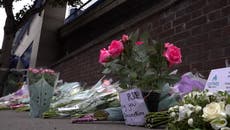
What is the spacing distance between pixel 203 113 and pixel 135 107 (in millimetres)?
1001

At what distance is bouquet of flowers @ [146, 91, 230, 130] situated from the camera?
5.82 feet

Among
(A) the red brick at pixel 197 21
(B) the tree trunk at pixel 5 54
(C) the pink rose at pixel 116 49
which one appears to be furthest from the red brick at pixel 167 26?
(B) the tree trunk at pixel 5 54

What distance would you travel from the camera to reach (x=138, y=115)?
9.27ft

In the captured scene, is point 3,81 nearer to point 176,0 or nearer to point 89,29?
point 89,29

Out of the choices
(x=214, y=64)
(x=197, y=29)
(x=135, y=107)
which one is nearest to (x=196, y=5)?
(x=197, y=29)

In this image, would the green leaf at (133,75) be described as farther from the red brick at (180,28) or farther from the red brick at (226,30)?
the red brick at (180,28)

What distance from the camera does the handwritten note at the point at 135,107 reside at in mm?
2799

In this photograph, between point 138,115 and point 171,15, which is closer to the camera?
point 138,115

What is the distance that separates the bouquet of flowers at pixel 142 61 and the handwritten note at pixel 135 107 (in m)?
0.07

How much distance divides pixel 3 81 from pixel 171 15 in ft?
19.3

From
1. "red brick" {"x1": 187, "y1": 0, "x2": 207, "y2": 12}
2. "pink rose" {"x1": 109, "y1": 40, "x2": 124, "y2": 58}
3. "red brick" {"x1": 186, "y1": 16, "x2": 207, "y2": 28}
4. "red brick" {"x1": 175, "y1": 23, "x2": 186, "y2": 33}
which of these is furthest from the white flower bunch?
"red brick" {"x1": 175, "y1": 23, "x2": 186, "y2": 33}

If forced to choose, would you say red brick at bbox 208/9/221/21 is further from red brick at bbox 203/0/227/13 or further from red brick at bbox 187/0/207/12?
red brick at bbox 187/0/207/12

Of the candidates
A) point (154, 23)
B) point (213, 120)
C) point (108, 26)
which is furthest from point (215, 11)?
point (108, 26)

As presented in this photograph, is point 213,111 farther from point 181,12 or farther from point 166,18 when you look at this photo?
point 166,18
